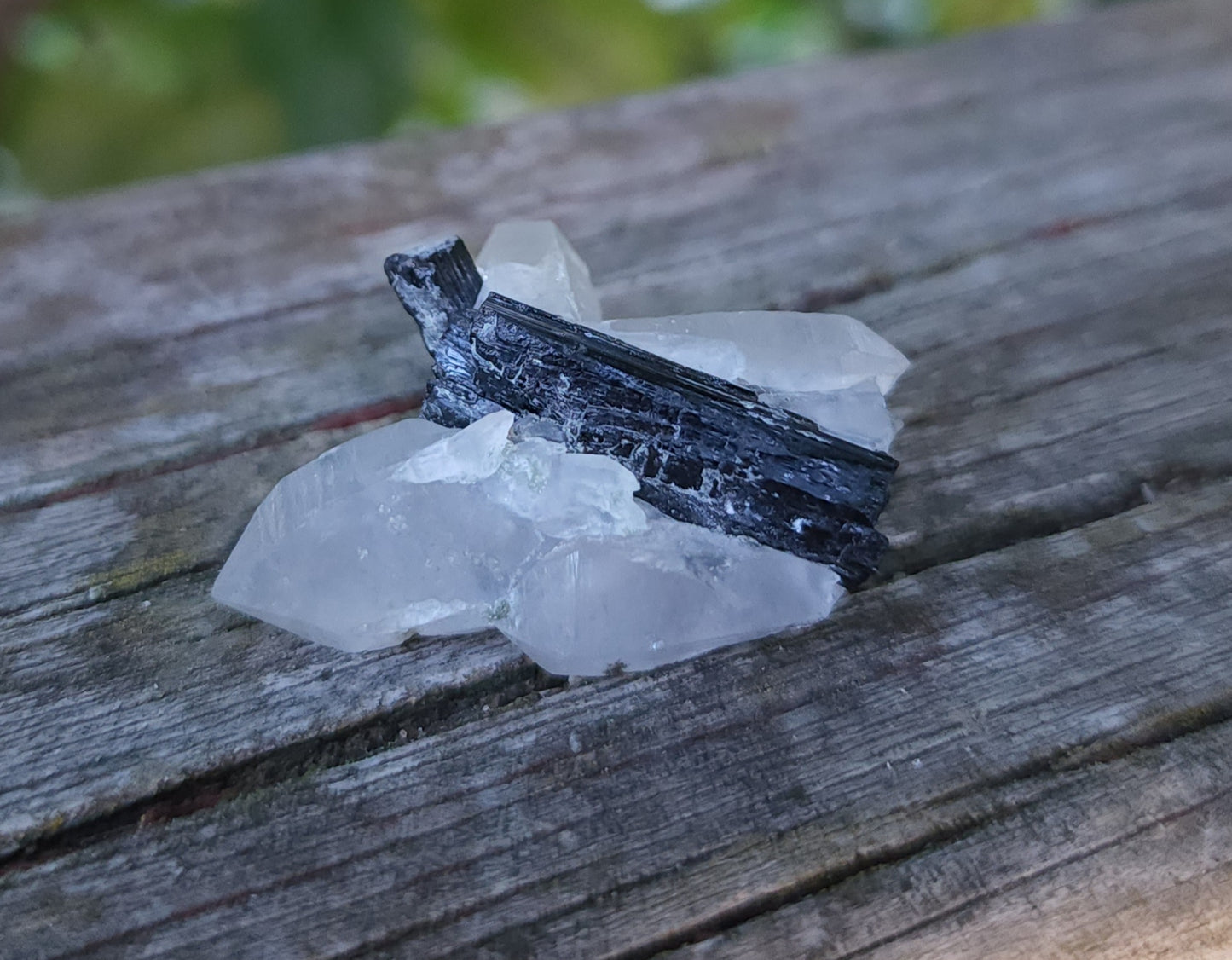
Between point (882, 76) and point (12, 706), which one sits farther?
point (882, 76)

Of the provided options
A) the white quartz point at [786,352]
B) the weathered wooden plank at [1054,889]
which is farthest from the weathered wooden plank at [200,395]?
the weathered wooden plank at [1054,889]

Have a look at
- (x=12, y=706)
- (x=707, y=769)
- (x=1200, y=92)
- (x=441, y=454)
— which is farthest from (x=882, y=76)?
(x=12, y=706)

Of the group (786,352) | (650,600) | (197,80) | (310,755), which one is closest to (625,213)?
(786,352)

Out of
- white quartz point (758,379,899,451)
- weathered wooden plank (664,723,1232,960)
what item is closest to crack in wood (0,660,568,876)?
weathered wooden plank (664,723,1232,960)

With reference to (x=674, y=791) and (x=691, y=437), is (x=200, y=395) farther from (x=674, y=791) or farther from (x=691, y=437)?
(x=674, y=791)

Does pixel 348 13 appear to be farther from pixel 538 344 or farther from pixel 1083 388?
pixel 1083 388

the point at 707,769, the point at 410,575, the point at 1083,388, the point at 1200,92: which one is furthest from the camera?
the point at 1200,92

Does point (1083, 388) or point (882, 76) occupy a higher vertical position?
point (882, 76)
